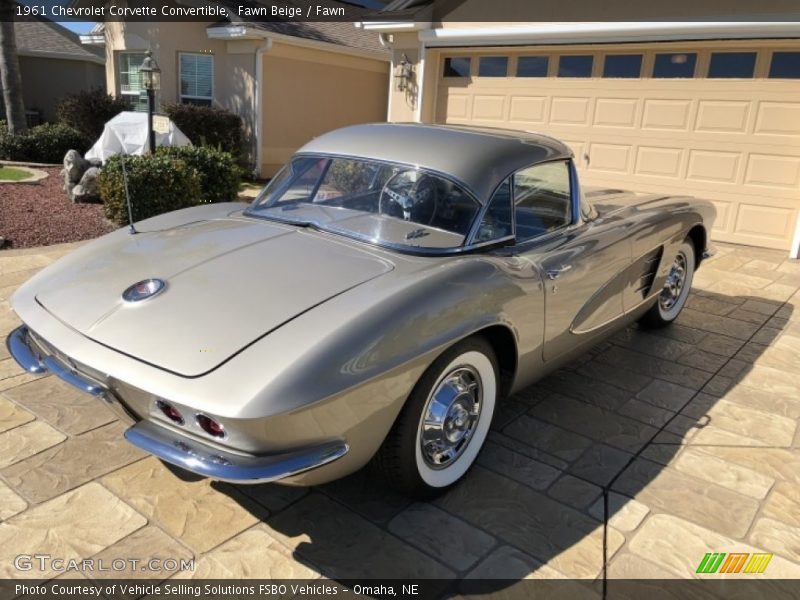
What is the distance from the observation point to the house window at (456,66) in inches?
393

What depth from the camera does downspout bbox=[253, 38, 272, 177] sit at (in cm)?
1275

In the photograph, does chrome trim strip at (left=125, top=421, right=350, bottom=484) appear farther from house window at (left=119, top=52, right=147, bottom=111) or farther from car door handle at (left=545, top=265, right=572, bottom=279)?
house window at (left=119, top=52, right=147, bottom=111)

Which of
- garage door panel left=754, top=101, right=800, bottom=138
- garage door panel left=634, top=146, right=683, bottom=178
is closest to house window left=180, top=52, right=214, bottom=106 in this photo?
garage door panel left=634, top=146, right=683, bottom=178

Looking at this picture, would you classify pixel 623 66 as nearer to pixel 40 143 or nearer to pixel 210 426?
pixel 210 426

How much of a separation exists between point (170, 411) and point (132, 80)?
48.0 feet

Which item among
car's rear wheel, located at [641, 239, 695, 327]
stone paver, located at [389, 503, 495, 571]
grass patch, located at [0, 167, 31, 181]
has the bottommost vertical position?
grass patch, located at [0, 167, 31, 181]

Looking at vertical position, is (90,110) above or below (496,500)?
above

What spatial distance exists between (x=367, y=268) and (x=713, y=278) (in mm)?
5278

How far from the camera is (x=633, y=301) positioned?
405 cm

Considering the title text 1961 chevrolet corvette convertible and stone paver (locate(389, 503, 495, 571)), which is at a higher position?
the title text 1961 chevrolet corvette convertible

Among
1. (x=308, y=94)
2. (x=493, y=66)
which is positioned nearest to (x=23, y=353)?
(x=493, y=66)

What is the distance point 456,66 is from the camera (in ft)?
33.2

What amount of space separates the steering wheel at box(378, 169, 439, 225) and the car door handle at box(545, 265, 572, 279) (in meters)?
0.63

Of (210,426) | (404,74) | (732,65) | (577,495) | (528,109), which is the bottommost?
(577,495)
